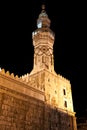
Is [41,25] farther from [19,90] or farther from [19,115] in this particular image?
[19,115]

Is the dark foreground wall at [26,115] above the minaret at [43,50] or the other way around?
the other way around

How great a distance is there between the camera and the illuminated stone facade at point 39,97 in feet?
44.4

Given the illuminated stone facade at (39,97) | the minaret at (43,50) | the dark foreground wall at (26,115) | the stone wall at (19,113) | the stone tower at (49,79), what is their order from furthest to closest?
the minaret at (43,50), the stone tower at (49,79), the illuminated stone facade at (39,97), the dark foreground wall at (26,115), the stone wall at (19,113)

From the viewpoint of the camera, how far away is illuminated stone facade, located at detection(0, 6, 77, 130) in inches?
533

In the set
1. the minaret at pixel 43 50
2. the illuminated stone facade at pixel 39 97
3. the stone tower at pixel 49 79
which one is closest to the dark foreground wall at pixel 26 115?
the illuminated stone facade at pixel 39 97

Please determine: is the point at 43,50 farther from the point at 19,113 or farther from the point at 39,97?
the point at 19,113

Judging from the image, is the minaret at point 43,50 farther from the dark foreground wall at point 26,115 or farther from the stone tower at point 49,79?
the dark foreground wall at point 26,115

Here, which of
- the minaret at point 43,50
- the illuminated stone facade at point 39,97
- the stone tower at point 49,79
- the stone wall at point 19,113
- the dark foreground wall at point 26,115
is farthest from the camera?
the minaret at point 43,50

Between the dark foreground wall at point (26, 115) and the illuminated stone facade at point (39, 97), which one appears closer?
the dark foreground wall at point (26, 115)

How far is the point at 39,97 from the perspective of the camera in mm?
17375

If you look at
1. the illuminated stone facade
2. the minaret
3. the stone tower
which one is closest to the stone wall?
the illuminated stone facade

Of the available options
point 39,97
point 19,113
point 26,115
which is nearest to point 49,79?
point 39,97

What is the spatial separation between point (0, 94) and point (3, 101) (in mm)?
658

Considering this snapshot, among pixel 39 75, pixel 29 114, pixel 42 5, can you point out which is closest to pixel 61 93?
pixel 39 75
